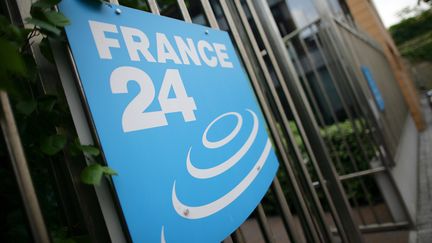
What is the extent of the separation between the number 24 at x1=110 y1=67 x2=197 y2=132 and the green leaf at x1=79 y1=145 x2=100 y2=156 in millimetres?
107

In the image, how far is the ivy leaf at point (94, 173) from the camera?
0.84m

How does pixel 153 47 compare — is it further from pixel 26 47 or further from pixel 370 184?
pixel 370 184

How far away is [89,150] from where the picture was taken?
2.95 ft

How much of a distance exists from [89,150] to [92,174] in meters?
0.08

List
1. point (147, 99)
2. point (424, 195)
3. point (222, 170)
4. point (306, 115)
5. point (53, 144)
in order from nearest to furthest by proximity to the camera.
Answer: point (53, 144) < point (147, 99) < point (222, 170) < point (306, 115) < point (424, 195)

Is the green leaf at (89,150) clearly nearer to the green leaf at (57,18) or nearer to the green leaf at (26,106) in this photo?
the green leaf at (26,106)

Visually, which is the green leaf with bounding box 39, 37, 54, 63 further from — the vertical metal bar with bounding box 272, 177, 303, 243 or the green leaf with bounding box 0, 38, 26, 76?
the vertical metal bar with bounding box 272, 177, 303, 243

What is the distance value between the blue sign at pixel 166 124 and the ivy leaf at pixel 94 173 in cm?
5

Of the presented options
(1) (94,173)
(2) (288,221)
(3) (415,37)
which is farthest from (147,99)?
(3) (415,37)

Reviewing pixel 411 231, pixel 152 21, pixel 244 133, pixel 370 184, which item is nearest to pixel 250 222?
pixel 370 184

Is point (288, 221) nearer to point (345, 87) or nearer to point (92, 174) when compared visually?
point (92, 174)

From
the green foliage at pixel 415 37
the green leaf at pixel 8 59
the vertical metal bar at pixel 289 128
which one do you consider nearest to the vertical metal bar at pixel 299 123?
the vertical metal bar at pixel 289 128

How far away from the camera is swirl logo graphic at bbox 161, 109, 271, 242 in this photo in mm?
1061

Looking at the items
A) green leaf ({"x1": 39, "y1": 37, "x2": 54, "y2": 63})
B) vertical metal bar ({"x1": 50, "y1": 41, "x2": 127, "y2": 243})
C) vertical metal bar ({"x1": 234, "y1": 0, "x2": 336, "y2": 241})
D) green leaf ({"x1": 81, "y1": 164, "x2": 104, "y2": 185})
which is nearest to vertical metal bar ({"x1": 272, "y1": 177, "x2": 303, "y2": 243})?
vertical metal bar ({"x1": 234, "y1": 0, "x2": 336, "y2": 241})
